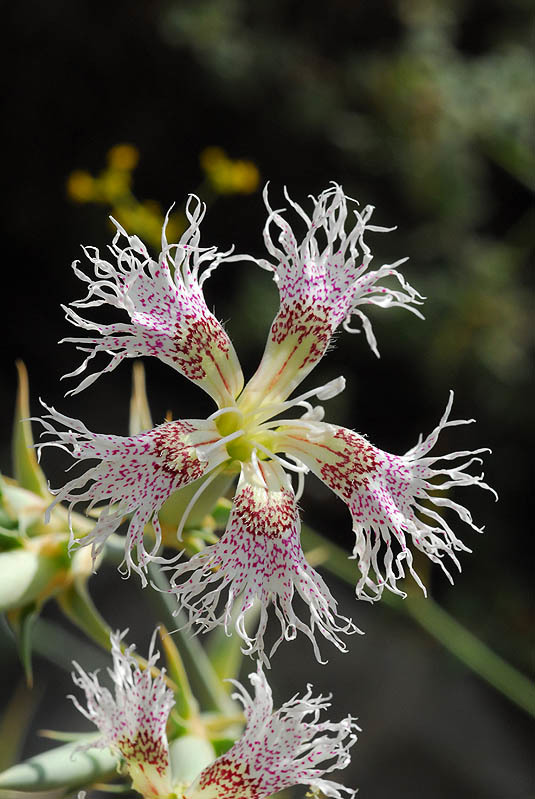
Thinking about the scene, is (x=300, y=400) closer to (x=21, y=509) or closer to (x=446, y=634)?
(x=21, y=509)

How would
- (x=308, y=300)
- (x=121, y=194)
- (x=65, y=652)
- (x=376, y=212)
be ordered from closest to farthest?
1. (x=308, y=300)
2. (x=121, y=194)
3. (x=65, y=652)
4. (x=376, y=212)

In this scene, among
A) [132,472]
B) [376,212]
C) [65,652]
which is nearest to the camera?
[132,472]

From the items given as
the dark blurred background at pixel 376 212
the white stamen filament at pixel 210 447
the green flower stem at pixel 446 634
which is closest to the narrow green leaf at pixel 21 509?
the white stamen filament at pixel 210 447

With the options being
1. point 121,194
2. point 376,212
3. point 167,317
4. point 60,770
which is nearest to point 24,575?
point 60,770

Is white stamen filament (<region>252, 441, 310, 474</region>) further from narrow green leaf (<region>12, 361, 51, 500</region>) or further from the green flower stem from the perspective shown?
the green flower stem

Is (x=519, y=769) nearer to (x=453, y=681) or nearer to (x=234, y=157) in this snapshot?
(x=453, y=681)

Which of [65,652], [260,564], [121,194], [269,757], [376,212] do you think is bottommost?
[269,757]

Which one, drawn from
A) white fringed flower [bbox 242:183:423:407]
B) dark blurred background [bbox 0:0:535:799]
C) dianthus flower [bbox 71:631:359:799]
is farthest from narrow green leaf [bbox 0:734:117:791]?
dark blurred background [bbox 0:0:535:799]
